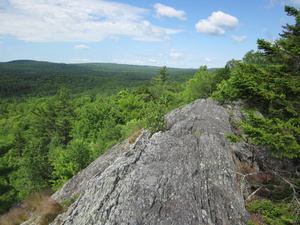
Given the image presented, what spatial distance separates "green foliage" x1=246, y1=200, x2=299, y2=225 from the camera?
568 cm

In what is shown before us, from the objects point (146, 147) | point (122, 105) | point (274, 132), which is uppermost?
point (274, 132)

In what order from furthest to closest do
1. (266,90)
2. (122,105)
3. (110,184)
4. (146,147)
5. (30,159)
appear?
(122,105)
(30,159)
(146,147)
(110,184)
(266,90)

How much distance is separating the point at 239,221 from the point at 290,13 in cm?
802

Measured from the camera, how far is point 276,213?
19.9 feet

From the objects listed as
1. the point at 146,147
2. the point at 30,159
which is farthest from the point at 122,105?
the point at 146,147

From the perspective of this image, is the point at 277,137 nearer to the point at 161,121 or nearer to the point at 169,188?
the point at 169,188

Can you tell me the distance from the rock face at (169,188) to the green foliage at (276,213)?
1.88 feet

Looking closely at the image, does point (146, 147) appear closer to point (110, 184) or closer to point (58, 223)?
point (110, 184)

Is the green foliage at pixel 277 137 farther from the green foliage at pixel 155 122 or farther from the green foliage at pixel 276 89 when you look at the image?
the green foliage at pixel 155 122

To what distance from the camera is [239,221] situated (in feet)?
21.1

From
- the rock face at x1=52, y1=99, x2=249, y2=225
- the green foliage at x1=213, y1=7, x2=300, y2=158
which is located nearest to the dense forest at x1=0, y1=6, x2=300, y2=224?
the green foliage at x1=213, y1=7, x2=300, y2=158

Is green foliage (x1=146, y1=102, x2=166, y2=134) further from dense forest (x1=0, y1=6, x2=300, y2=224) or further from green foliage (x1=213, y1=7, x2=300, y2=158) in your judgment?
green foliage (x1=213, y1=7, x2=300, y2=158)

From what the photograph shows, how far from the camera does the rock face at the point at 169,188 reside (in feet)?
20.5

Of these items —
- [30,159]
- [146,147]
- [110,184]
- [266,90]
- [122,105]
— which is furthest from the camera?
[122,105]
